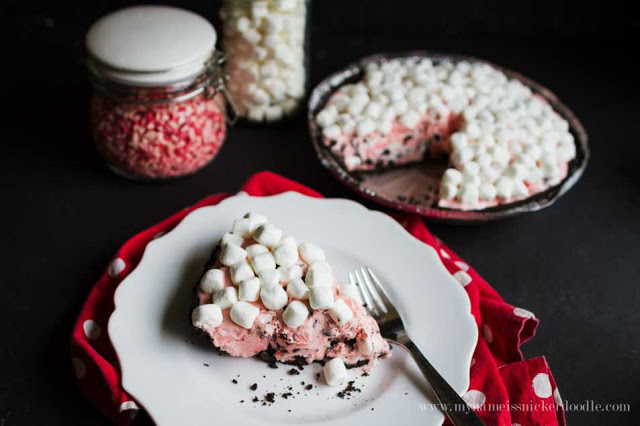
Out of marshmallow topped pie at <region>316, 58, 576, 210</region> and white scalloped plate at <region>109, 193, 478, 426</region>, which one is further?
marshmallow topped pie at <region>316, 58, 576, 210</region>

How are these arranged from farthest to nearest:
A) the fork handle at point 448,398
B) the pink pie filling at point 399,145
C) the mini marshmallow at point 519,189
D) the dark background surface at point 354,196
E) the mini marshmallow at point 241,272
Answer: the pink pie filling at point 399,145, the mini marshmallow at point 519,189, the dark background surface at point 354,196, the mini marshmallow at point 241,272, the fork handle at point 448,398

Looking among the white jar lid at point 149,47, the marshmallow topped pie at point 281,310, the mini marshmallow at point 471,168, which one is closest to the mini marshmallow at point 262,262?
the marshmallow topped pie at point 281,310

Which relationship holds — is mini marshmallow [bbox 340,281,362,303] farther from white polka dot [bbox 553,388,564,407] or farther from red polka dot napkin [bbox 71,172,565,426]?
white polka dot [bbox 553,388,564,407]

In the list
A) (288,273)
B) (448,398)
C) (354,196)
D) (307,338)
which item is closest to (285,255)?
(288,273)

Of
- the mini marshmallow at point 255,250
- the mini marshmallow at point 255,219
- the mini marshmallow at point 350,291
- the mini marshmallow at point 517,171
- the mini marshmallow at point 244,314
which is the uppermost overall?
the mini marshmallow at point 517,171

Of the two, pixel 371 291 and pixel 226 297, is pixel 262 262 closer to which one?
pixel 226 297

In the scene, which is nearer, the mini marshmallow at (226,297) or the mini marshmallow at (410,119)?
the mini marshmallow at (226,297)

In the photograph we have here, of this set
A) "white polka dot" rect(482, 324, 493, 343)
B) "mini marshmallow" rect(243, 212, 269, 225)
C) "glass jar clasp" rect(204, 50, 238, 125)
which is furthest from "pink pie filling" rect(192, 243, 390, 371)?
"glass jar clasp" rect(204, 50, 238, 125)

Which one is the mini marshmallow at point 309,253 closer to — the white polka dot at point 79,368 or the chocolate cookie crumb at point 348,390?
the chocolate cookie crumb at point 348,390
